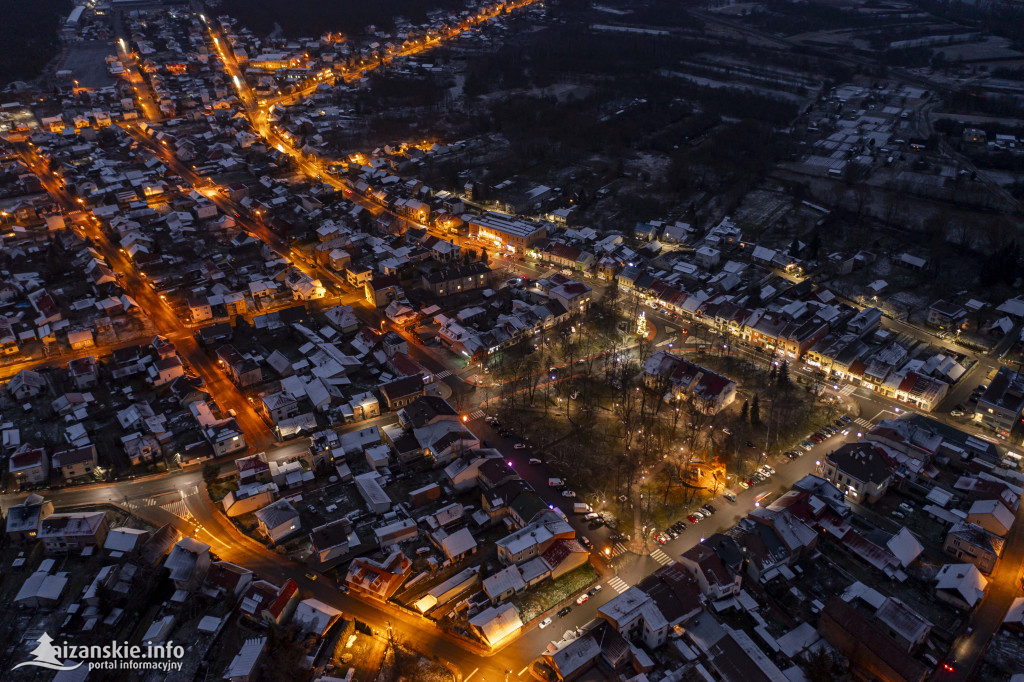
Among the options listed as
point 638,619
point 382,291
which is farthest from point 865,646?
point 382,291

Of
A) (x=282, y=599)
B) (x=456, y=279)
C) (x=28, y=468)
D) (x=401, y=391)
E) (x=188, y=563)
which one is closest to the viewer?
(x=282, y=599)

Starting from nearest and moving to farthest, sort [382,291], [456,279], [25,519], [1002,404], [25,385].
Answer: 1. [25,519]
2. [1002,404]
3. [25,385]
4. [382,291]
5. [456,279]

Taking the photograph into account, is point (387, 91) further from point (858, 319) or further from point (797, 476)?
point (797, 476)

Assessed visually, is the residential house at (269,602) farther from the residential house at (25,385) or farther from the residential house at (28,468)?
the residential house at (25,385)

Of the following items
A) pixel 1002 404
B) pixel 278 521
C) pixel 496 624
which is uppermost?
pixel 1002 404

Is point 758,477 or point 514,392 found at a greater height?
point 758,477

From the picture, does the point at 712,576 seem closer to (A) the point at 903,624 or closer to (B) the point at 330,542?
(A) the point at 903,624

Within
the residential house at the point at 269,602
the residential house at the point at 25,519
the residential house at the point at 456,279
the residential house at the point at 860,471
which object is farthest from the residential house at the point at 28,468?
the residential house at the point at 860,471

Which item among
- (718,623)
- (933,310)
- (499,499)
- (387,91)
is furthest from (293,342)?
(387,91)
